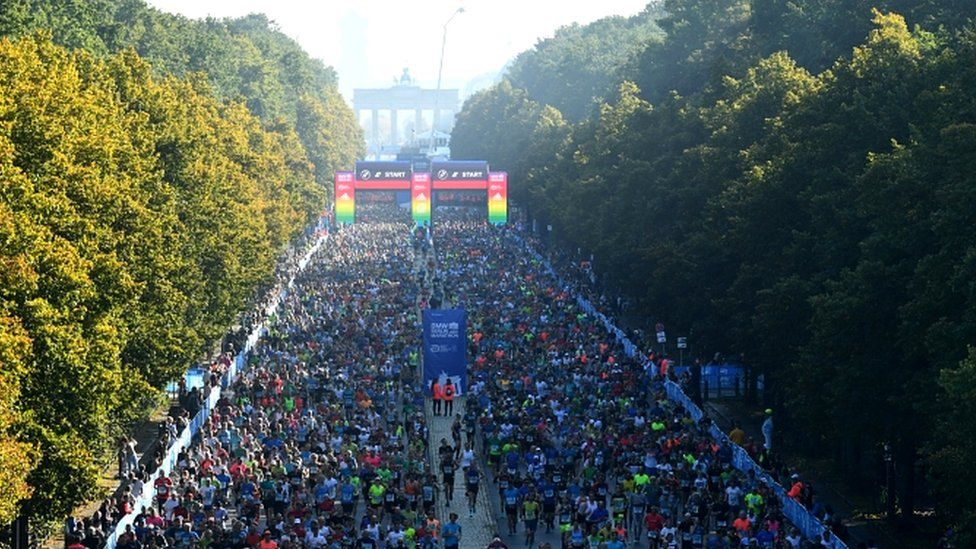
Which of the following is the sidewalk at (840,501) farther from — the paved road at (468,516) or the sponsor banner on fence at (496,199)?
the sponsor banner on fence at (496,199)

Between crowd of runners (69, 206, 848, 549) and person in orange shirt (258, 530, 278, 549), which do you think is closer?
person in orange shirt (258, 530, 278, 549)

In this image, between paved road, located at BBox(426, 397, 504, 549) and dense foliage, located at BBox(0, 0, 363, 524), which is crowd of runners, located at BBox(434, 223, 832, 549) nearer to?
paved road, located at BBox(426, 397, 504, 549)

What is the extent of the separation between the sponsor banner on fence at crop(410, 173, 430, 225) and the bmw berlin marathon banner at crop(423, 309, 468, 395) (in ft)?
221

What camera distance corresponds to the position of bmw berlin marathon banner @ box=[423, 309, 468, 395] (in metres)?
57.0

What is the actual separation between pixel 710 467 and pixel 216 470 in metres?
11.5

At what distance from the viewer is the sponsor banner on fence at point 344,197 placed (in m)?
127

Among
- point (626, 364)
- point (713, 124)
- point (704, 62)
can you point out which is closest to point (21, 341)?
point (626, 364)

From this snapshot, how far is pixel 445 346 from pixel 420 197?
69030 mm

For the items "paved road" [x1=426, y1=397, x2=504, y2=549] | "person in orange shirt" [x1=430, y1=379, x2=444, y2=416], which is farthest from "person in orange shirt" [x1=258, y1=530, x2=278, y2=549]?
"person in orange shirt" [x1=430, y1=379, x2=444, y2=416]

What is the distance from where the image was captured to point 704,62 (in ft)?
398

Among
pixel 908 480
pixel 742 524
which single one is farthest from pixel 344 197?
pixel 742 524

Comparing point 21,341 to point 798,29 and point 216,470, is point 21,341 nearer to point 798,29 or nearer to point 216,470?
point 216,470

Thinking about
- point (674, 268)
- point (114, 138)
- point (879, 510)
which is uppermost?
point (114, 138)

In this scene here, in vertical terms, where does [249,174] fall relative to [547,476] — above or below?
above
